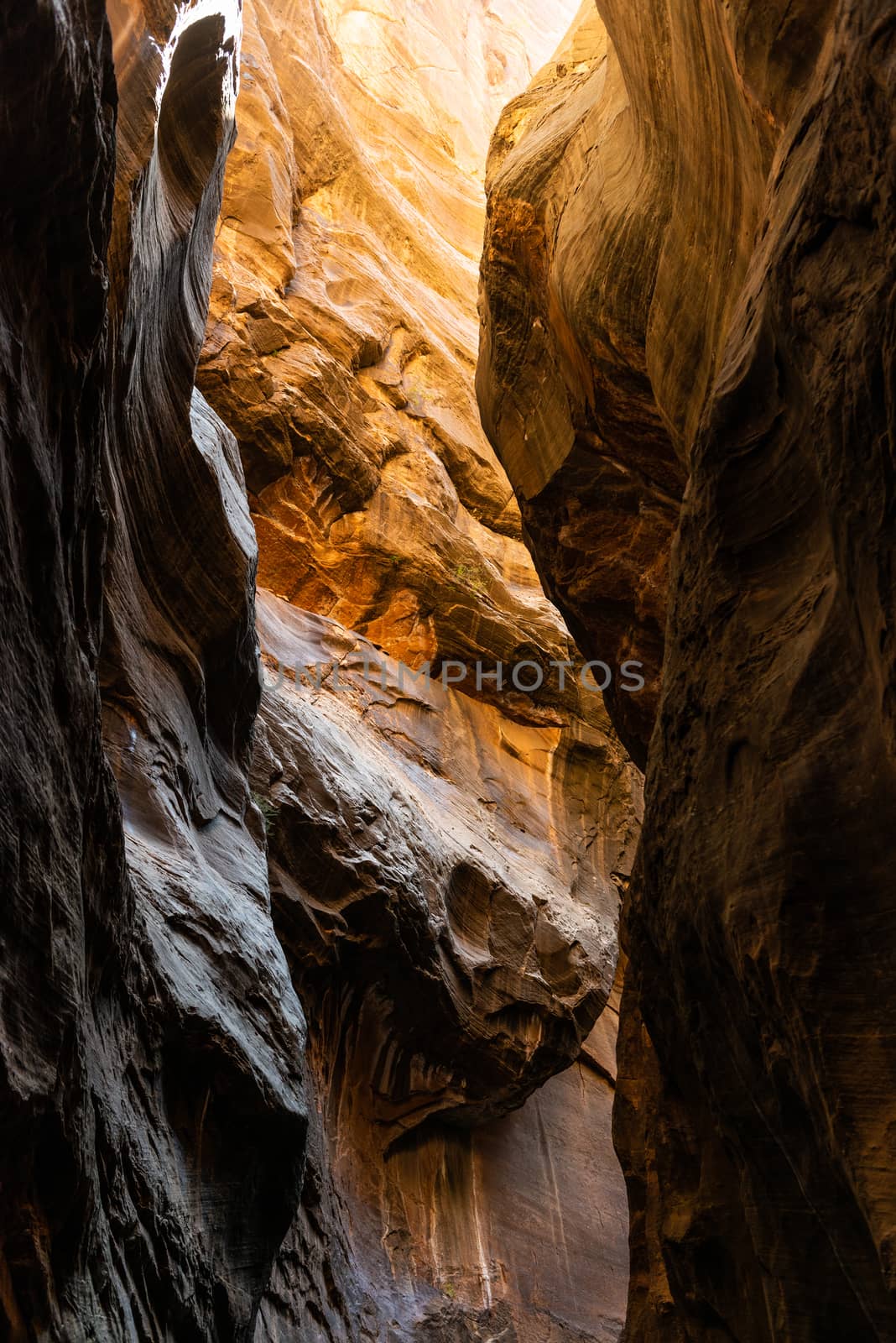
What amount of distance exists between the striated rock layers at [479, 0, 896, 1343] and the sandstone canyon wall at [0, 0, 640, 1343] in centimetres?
262

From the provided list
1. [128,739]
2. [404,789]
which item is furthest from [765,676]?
[404,789]

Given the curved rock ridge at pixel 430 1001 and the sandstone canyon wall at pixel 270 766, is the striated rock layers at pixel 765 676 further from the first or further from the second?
the curved rock ridge at pixel 430 1001

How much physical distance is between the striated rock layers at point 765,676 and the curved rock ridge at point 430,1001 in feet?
12.9

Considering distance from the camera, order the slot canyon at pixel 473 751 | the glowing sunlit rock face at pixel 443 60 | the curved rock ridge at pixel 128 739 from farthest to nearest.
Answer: the glowing sunlit rock face at pixel 443 60, the slot canyon at pixel 473 751, the curved rock ridge at pixel 128 739

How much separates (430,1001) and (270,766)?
3.54 m

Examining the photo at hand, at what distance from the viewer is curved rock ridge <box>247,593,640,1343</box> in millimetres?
11562

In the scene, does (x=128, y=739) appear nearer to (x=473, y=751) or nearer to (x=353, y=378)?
(x=473, y=751)

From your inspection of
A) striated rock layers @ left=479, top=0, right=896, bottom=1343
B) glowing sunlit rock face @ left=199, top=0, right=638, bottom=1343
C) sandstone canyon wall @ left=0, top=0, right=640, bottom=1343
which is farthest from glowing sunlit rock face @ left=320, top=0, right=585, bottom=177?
striated rock layers @ left=479, top=0, right=896, bottom=1343

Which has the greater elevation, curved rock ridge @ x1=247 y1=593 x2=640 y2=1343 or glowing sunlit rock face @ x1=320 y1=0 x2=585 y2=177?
glowing sunlit rock face @ x1=320 y1=0 x2=585 y2=177

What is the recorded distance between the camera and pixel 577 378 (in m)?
10.0

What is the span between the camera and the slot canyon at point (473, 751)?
4117 millimetres

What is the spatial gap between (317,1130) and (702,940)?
7478mm

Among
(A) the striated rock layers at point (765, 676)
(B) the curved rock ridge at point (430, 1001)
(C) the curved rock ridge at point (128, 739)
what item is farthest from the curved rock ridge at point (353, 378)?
(A) the striated rock layers at point (765, 676)

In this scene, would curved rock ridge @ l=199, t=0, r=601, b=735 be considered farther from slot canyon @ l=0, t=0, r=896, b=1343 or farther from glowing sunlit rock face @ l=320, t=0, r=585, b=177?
glowing sunlit rock face @ l=320, t=0, r=585, b=177
